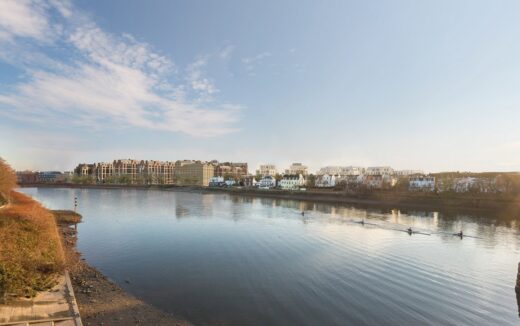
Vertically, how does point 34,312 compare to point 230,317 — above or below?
above

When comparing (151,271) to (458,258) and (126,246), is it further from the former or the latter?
(458,258)

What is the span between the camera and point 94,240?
37.8 metres

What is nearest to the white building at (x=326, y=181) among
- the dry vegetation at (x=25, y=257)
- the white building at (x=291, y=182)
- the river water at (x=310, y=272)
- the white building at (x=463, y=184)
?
the white building at (x=291, y=182)

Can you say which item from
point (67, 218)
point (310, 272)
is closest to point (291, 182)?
point (67, 218)

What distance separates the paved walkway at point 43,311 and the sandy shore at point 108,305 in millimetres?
1164

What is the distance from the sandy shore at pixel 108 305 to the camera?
16625 mm

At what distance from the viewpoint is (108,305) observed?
1831cm

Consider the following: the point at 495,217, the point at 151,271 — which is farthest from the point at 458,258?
the point at 495,217

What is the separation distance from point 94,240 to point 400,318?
3352 cm

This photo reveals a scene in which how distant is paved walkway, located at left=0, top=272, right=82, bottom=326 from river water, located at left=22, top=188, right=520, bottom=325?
5.27 meters

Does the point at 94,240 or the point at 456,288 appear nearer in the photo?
the point at 456,288

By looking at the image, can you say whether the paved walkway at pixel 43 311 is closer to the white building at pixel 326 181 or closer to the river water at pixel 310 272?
the river water at pixel 310 272

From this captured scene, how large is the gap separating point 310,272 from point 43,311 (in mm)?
19059

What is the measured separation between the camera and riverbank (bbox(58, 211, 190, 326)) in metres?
16.6
